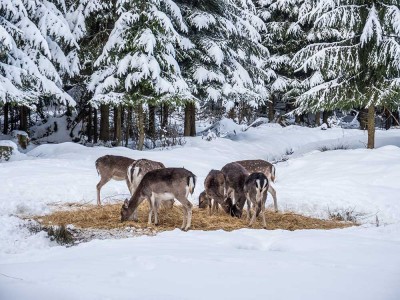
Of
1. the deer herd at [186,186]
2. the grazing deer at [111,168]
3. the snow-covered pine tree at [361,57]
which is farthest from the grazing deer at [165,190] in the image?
the snow-covered pine tree at [361,57]

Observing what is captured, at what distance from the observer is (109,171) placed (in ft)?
37.4

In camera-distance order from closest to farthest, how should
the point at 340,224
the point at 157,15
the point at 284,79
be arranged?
the point at 340,224 < the point at 157,15 < the point at 284,79

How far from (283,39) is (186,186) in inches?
1025

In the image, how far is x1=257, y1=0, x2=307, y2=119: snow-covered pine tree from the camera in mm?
31891

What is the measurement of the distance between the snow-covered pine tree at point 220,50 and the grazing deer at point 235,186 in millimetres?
10989

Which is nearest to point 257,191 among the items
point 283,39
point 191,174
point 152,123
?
point 191,174

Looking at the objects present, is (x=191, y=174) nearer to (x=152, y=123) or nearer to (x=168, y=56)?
(x=168, y=56)

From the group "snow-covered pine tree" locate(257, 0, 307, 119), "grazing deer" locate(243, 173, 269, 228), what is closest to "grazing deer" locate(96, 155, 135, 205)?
"grazing deer" locate(243, 173, 269, 228)

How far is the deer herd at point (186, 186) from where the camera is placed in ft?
29.0

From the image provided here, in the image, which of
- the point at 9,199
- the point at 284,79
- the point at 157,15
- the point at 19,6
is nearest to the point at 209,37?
the point at 157,15

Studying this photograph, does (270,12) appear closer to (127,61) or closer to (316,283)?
(127,61)

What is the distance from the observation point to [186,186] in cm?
874

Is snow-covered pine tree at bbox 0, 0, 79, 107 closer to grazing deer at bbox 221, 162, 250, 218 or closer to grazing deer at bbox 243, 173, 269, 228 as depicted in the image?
grazing deer at bbox 221, 162, 250, 218

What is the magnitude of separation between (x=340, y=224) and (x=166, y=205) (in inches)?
145
